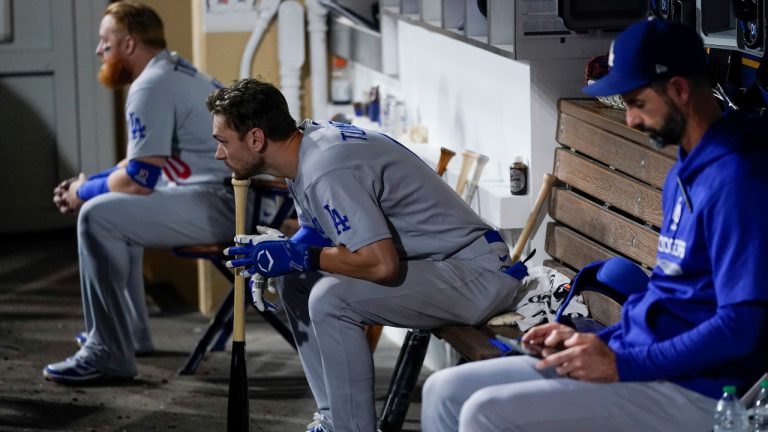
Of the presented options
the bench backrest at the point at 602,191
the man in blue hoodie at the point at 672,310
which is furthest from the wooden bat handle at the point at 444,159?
the man in blue hoodie at the point at 672,310

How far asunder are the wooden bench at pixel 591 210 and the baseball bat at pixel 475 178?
409mm

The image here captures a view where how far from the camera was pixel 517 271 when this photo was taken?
4.10m

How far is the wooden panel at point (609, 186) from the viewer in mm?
3920

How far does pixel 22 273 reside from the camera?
7.57m

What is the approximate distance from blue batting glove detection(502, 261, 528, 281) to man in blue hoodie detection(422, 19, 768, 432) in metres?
1.03

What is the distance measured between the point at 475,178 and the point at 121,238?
1537mm

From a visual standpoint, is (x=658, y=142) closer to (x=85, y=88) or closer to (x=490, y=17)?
(x=490, y=17)

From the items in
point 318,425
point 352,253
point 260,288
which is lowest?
point 318,425

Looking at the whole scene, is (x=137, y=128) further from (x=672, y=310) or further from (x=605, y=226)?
(x=672, y=310)

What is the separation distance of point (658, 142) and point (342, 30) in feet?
13.2

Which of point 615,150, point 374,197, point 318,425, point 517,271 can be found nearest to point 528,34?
point 615,150

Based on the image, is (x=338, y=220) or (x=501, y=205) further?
(x=501, y=205)

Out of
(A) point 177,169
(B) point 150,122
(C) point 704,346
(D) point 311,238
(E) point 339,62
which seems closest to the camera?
(C) point 704,346

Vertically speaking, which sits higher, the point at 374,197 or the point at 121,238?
the point at 374,197
